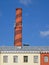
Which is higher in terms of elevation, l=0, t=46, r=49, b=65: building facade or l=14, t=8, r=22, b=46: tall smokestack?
l=14, t=8, r=22, b=46: tall smokestack

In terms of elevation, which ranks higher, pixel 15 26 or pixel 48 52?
pixel 15 26

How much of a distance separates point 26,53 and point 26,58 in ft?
3.24

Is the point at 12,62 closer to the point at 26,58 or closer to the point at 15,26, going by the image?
the point at 26,58

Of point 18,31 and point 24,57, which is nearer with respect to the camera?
point 24,57

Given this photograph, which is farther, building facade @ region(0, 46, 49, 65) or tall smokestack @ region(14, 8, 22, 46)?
tall smokestack @ region(14, 8, 22, 46)

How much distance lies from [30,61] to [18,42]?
18.5 feet

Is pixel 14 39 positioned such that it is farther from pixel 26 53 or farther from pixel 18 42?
pixel 26 53

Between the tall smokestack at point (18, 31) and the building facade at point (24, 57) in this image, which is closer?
the building facade at point (24, 57)

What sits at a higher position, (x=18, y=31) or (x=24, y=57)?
(x=18, y=31)

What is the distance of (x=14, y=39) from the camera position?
6406 cm

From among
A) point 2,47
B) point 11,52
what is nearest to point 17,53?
point 11,52

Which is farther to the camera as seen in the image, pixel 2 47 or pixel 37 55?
pixel 2 47

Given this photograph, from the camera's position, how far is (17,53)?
58.6m

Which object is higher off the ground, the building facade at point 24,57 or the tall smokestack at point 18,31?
the tall smokestack at point 18,31
